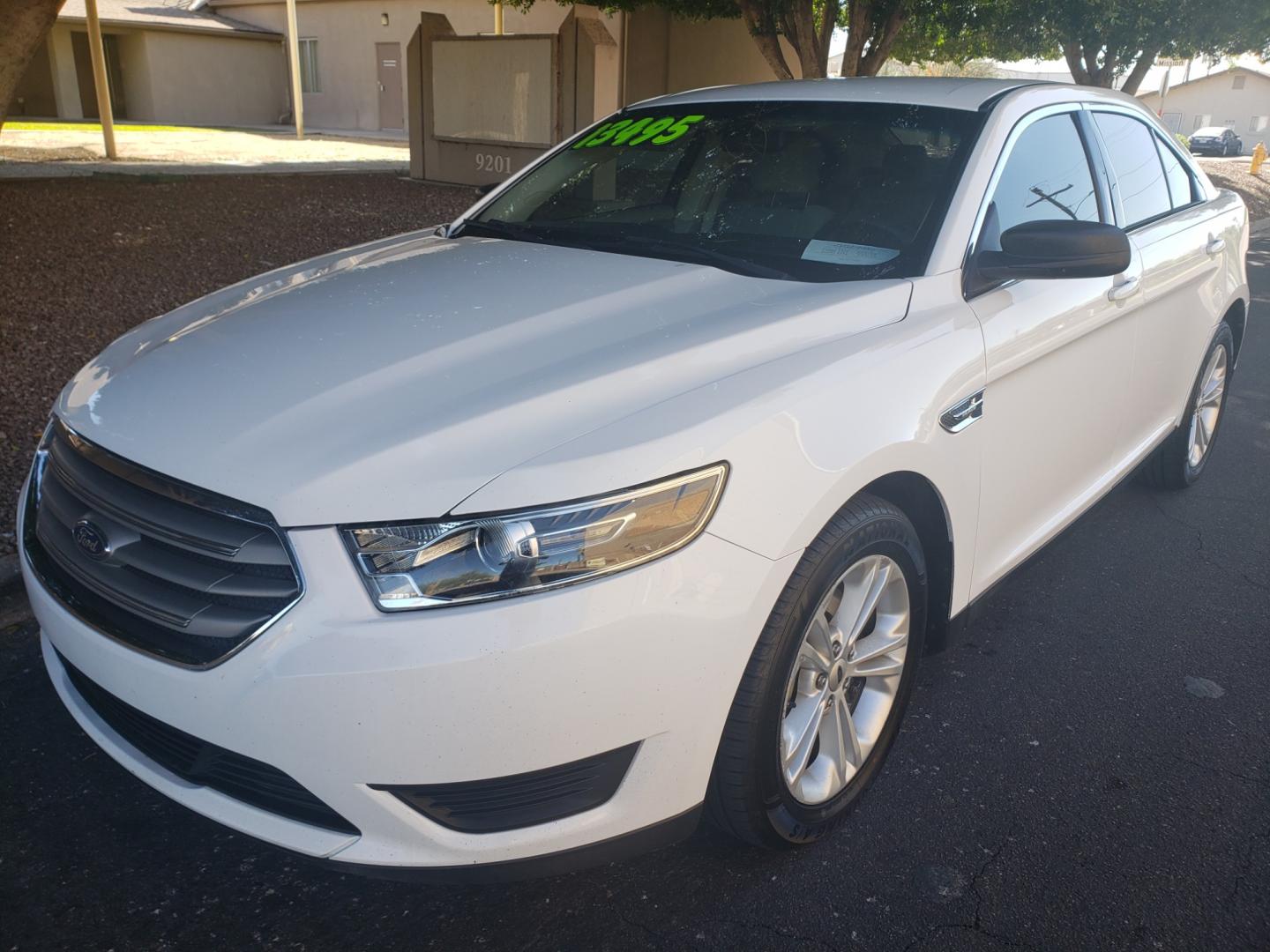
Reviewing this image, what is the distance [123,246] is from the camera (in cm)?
814

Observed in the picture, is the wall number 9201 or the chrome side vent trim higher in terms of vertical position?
the chrome side vent trim

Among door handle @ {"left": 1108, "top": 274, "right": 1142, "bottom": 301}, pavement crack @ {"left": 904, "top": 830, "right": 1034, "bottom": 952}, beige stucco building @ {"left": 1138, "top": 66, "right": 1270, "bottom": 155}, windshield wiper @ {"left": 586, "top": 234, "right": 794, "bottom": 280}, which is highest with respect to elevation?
windshield wiper @ {"left": 586, "top": 234, "right": 794, "bottom": 280}

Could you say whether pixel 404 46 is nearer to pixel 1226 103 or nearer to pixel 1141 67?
pixel 1141 67

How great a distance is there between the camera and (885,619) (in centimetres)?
264

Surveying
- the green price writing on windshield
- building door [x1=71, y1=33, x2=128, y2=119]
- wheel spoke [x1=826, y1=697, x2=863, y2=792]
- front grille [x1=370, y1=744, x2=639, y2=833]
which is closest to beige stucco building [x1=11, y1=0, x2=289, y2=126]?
building door [x1=71, y1=33, x2=128, y2=119]

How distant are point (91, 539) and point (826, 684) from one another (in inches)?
63.1

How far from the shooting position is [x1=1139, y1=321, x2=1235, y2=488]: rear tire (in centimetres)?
→ 462

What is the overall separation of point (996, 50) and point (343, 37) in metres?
16.7

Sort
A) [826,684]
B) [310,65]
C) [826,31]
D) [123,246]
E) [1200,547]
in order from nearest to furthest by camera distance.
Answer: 1. [826,684]
2. [1200,547]
3. [123,246]
4. [826,31]
5. [310,65]

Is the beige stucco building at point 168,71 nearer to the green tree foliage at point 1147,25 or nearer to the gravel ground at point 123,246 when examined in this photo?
the gravel ground at point 123,246

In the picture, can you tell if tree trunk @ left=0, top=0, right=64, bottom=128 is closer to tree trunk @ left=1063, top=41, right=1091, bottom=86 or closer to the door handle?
the door handle

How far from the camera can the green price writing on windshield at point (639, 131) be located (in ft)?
12.1

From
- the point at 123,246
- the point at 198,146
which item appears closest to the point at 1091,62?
the point at 198,146

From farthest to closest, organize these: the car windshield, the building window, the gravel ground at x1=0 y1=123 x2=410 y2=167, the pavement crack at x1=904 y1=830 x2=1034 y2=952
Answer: the building window, the gravel ground at x1=0 y1=123 x2=410 y2=167, the car windshield, the pavement crack at x1=904 y1=830 x2=1034 y2=952
